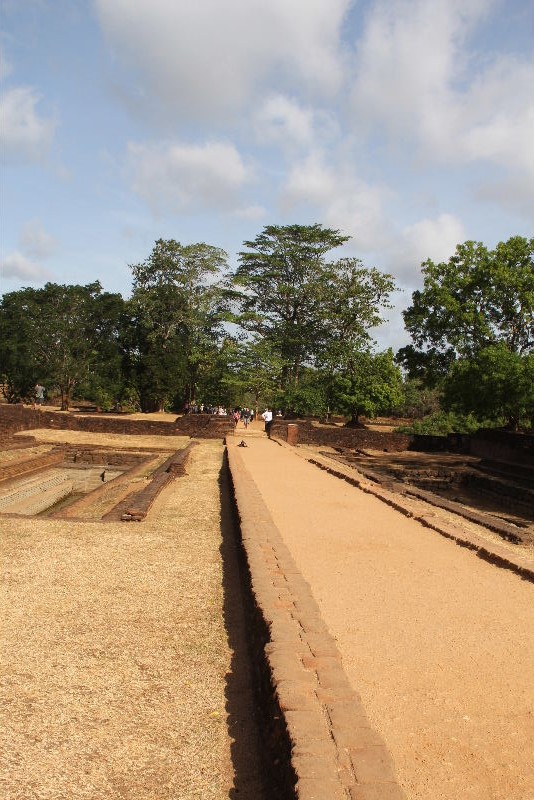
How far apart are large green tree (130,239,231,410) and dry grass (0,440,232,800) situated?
1109 inches

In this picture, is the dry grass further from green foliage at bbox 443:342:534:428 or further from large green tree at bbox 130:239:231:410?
large green tree at bbox 130:239:231:410

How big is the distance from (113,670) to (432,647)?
190 centimetres

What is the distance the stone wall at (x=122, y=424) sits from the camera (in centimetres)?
2242

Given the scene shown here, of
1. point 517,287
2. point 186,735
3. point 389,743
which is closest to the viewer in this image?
point 389,743

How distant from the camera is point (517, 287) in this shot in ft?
59.2

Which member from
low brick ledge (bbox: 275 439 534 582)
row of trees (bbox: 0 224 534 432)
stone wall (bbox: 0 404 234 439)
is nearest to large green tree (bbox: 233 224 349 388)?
row of trees (bbox: 0 224 534 432)

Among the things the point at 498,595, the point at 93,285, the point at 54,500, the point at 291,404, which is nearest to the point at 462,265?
the point at 291,404

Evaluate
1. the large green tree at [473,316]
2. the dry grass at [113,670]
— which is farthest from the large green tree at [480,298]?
the dry grass at [113,670]

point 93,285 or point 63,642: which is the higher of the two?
point 93,285

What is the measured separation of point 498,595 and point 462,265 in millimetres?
16384

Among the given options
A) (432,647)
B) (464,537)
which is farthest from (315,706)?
(464,537)

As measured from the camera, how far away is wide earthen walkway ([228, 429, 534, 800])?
8.26 feet

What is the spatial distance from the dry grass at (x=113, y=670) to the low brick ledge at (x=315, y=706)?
1.29ft

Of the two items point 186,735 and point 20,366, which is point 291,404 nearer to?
point 20,366
